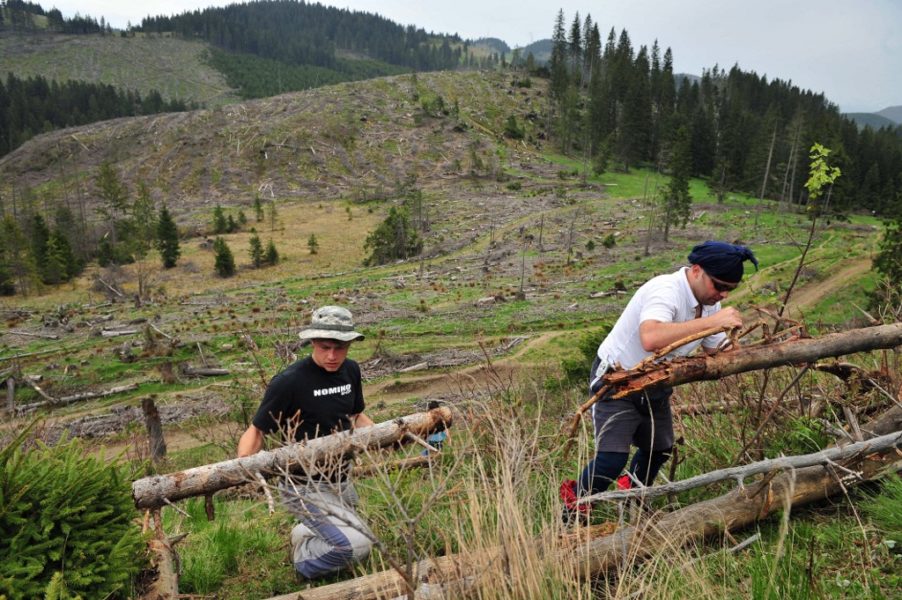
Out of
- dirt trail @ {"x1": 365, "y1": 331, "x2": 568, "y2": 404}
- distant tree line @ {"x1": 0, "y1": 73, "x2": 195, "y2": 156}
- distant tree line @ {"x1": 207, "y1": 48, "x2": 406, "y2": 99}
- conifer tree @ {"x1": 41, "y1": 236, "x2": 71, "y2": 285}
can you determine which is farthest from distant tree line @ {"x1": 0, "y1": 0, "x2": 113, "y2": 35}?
dirt trail @ {"x1": 365, "y1": 331, "x2": 568, "y2": 404}

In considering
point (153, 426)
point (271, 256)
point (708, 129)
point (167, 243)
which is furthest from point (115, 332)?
point (708, 129)

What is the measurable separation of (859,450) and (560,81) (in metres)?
92.1

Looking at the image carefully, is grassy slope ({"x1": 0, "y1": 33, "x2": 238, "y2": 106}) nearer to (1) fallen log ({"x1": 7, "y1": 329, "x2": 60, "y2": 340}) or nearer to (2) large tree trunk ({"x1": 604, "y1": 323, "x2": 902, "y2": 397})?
(1) fallen log ({"x1": 7, "y1": 329, "x2": 60, "y2": 340})

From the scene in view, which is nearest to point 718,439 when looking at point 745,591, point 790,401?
point 790,401

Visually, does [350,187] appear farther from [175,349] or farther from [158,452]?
[158,452]

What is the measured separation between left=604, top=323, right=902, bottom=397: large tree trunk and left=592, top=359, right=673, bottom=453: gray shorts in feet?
0.76

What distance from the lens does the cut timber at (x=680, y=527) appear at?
7.36ft

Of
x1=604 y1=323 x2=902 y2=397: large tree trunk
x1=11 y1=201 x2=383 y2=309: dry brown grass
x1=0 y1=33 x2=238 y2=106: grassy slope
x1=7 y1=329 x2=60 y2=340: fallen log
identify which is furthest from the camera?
x1=0 y1=33 x2=238 y2=106: grassy slope

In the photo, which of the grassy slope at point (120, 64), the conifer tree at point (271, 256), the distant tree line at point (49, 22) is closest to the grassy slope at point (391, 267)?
the conifer tree at point (271, 256)

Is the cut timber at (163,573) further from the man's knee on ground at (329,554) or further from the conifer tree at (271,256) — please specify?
the conifer tree at (271,256)

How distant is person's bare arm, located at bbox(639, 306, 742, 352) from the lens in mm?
2768

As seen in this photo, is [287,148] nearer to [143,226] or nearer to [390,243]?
[143,226]

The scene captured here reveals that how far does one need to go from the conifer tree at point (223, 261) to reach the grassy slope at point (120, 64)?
372ft

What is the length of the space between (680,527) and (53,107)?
137m
